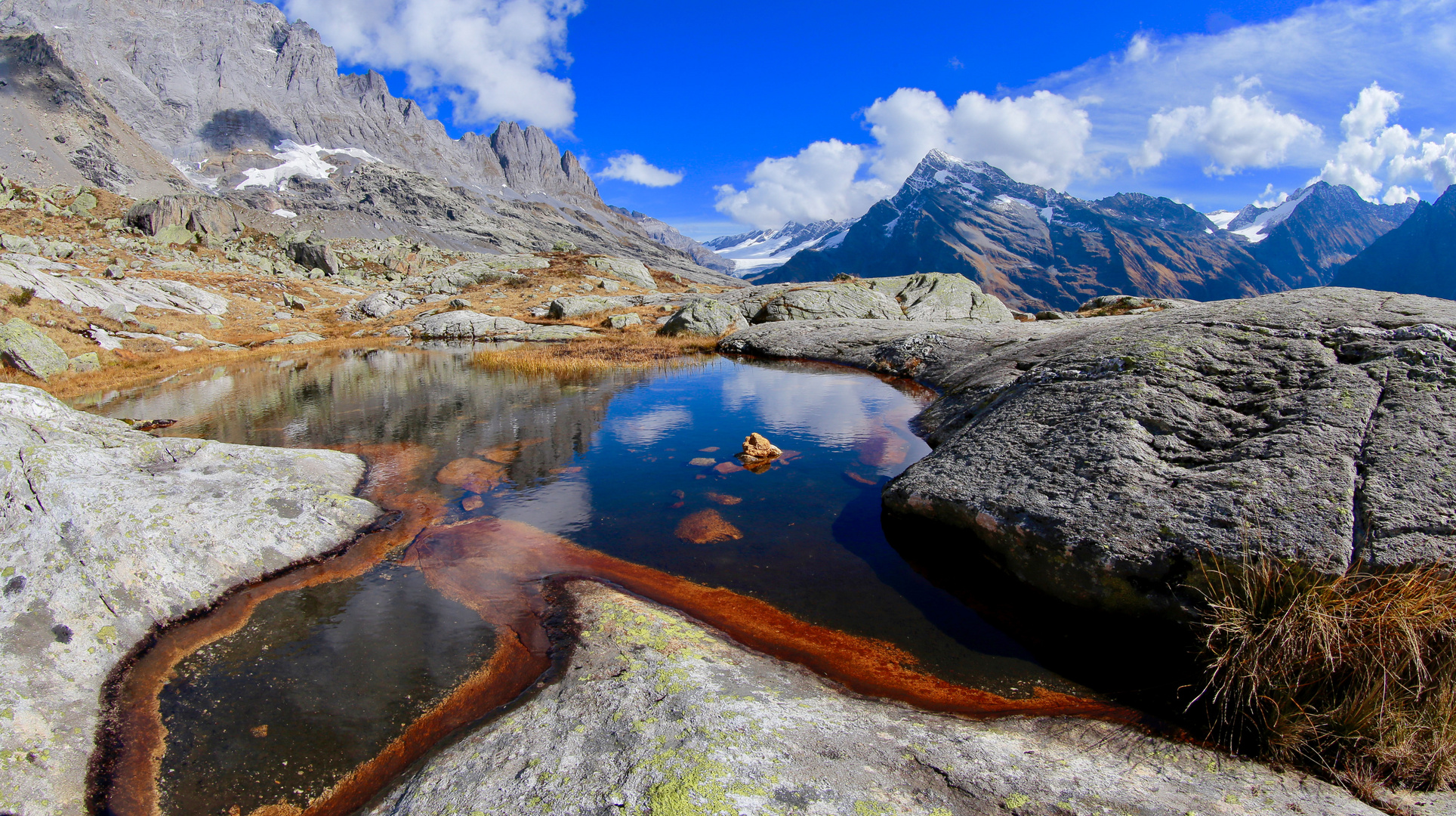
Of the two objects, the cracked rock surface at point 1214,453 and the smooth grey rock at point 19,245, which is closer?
the cracked rock surface at point 1214,453

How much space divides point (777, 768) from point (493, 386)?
1029 inches

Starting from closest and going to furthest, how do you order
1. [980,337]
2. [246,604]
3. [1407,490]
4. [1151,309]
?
[1407,490] → [246,604] → [980,337] → [1151,309]

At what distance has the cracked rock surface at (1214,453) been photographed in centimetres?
672

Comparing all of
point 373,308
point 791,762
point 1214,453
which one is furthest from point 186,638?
point 373,308

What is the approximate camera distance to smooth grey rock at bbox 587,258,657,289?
10531cm

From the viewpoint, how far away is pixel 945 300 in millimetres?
52031

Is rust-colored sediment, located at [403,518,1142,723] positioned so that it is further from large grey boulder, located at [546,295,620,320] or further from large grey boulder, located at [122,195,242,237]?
large grey boulder, located at [122,195,242,237]

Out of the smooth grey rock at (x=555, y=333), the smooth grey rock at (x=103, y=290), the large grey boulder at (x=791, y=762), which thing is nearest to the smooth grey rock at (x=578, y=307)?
the smooth grey rock at (x=555, y=333)

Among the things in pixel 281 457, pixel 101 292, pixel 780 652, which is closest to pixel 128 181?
pixel 101 292

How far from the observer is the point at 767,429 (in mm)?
18641

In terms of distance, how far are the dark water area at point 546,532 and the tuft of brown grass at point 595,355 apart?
598 cm

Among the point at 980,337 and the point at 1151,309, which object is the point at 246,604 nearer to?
the point at 980,337

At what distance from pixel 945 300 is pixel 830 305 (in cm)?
1273

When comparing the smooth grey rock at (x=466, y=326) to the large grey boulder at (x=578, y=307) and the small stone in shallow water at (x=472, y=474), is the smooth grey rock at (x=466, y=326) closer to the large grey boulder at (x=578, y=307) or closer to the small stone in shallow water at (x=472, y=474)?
the large grey boulder at (x=578, y=307)
